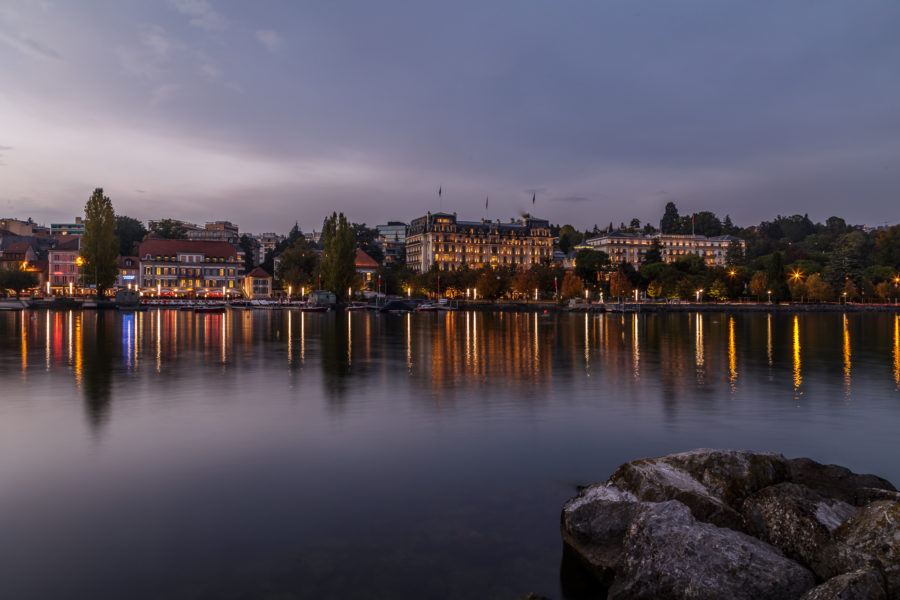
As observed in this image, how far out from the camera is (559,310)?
10812 cm

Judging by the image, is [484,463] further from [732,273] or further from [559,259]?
[559,259]

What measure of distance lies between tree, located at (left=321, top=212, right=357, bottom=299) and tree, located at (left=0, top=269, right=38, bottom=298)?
174ft

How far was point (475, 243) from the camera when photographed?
184000 mm

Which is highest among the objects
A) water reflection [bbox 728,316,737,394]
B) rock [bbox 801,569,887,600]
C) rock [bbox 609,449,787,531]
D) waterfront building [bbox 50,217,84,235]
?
waterfront building [bbox 50,217,84,235]

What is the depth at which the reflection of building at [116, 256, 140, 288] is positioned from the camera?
12075cm

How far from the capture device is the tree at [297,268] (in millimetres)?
119375

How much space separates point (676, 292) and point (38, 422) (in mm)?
130579

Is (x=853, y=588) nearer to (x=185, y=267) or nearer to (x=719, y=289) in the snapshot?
(x=185, y=267)

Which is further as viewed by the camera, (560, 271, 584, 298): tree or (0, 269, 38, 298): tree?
(560, 271, 584, 298): tree

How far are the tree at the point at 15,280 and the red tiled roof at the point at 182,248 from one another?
68.4 ft

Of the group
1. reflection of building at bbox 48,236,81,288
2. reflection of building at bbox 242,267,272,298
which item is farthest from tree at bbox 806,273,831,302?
reflection of building at bbox 48,236,81,288

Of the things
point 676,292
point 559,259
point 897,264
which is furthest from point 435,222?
point 897,264

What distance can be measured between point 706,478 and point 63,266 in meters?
139

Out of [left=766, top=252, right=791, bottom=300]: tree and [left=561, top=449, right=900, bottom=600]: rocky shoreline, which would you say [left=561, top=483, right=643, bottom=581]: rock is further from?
[left=766, top=252, right=791, bottom=300]: tree
